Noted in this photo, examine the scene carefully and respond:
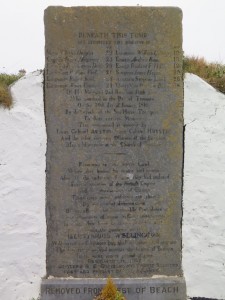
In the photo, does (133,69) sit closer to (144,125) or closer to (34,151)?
(144,125)

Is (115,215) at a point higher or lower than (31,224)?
higher

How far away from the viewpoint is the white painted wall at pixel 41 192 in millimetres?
8078

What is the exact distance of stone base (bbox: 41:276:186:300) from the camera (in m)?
4.67

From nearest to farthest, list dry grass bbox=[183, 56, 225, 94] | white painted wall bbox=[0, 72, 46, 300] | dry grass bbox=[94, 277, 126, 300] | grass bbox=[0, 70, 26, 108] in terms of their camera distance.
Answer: dry grass bbox=[94, 277, 126, 300] → white painted wall bbox=[0, 72, 46, 300] → grass bbox=[0, 70, 26, 108] → dry grass bbox=[183, 56, 225, 94]

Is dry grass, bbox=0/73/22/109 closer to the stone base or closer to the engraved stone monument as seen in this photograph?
the engraved stone monument

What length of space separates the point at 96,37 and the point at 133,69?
375 mm

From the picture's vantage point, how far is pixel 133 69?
184 inches

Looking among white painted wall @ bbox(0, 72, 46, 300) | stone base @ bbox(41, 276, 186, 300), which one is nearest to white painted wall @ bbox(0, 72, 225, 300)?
white painted wall @ bbox(0, 72, 46, 300)

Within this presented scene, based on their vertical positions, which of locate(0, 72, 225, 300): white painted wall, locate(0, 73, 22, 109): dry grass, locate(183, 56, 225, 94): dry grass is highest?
locate(183, 56, 225, 94): dry grass

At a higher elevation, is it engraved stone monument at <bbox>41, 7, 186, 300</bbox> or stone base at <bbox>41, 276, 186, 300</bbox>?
engraved stone monument at <bbox>41, 7, 186, 300</bbox>

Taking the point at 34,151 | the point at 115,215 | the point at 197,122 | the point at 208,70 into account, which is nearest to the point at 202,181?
the point at 197,122

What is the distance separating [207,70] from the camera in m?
9.13

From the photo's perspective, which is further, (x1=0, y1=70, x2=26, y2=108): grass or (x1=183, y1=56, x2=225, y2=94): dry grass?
→ (x1=183, y1=56, x2=225, y2=94): dry grass

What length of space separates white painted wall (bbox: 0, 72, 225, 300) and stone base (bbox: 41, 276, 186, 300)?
11.0ft
